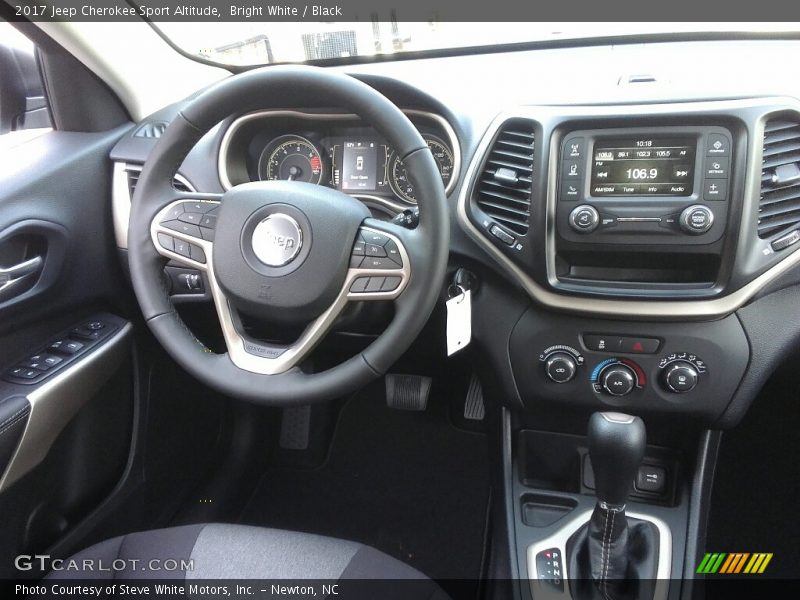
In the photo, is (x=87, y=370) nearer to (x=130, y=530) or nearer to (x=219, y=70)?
(x=130, y=530)

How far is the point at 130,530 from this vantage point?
1534mm

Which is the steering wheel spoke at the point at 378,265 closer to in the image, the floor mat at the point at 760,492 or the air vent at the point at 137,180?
the air vent at the point at 137,180

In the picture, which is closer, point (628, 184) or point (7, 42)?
point (628, 184)

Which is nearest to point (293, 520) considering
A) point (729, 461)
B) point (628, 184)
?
point (729, 461)

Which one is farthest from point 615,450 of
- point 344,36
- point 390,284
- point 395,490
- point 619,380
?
point 344,36

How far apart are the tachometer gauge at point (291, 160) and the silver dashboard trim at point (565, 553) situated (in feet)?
2.87

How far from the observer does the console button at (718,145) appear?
3.49 feet

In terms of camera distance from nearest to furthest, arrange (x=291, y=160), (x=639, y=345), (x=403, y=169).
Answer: (x=639, y=345) → (x=403, y=169) → (x=291, y=160)

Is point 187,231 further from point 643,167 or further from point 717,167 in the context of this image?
point 717,167

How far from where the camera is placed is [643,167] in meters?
1.11

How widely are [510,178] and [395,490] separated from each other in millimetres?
1083

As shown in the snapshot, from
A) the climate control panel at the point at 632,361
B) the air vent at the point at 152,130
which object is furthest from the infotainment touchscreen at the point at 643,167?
the air vent at the point at 152,130

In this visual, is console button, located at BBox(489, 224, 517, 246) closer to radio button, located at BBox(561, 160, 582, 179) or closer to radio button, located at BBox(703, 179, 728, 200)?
radio button, located at BBox(561, 160, 582, 179)

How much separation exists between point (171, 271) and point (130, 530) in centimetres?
63
